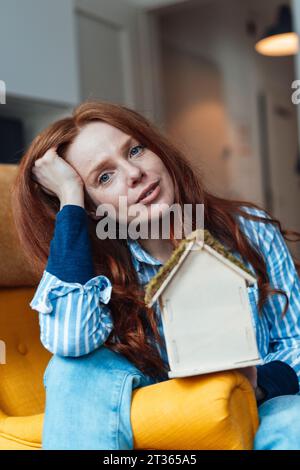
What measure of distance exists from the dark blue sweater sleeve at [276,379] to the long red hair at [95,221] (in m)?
0.14

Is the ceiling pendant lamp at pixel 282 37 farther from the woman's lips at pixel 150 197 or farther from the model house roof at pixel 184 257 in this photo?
the model house roof at pixel 184 257

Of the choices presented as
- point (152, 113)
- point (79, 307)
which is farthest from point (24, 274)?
point (152, 113)

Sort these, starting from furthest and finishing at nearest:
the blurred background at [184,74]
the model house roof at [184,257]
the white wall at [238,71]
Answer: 1. the white wall at [238,71]
2. the blurred background at [184,74]
3. the model house roof at [184,257]

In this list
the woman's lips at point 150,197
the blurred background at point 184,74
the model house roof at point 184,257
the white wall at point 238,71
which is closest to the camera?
the model house roof at point 184,257

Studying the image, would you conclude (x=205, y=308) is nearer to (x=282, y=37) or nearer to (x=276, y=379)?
(x=276, y=379)

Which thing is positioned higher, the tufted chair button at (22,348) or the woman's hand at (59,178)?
the woman's hand at (59,178)

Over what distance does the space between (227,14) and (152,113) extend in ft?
5.99

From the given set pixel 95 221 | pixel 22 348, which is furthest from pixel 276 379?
pixel 22 348

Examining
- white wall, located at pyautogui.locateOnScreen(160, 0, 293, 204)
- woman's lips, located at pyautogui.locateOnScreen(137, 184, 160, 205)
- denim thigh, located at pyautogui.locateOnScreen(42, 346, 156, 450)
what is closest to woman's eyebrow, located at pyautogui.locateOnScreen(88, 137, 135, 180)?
woman's lips, located at pyautogui.locateOnScreen(137, 184, 160, 205)

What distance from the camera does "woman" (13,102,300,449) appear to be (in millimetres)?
952

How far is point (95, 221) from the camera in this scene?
1.31m

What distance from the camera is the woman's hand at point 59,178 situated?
1.16 m

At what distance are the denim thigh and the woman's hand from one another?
1.04ft

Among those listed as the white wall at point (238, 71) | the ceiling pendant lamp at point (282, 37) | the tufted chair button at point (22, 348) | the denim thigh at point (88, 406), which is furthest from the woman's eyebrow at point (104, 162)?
the white wall at point (238, 71)
